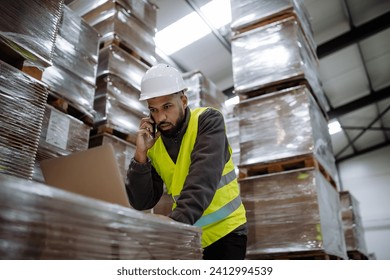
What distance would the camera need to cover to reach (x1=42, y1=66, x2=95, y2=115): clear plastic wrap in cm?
301

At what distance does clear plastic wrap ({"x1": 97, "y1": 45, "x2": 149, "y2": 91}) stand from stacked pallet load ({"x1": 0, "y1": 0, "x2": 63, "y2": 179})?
60.6 inches

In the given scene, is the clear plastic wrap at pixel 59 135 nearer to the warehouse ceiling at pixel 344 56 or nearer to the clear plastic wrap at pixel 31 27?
the clear plastic wrap at pixel 31 27

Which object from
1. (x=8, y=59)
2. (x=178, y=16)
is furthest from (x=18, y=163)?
(x=178, y=16)

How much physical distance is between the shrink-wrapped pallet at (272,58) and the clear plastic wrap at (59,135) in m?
1.74

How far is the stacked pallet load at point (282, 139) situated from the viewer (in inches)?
129

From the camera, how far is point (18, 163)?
2.00m

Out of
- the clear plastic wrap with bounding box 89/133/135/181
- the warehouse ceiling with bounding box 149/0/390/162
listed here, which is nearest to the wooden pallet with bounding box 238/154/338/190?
the clear plastic wrap with bounding box 89/133/135/181

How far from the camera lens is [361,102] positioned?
37.8ft

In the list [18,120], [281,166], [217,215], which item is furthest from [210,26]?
[217,215]

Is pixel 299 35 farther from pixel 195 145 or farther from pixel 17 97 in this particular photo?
pixel 17 97

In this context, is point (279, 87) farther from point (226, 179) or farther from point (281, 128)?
point (226, 179)

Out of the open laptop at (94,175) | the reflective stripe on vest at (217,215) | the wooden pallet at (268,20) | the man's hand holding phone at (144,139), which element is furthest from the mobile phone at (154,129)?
the wooden pallet at (268,20)

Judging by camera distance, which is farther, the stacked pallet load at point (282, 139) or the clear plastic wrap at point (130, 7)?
the clear plastic wrap at point (130, 7)

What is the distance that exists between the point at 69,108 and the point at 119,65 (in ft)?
3.10
